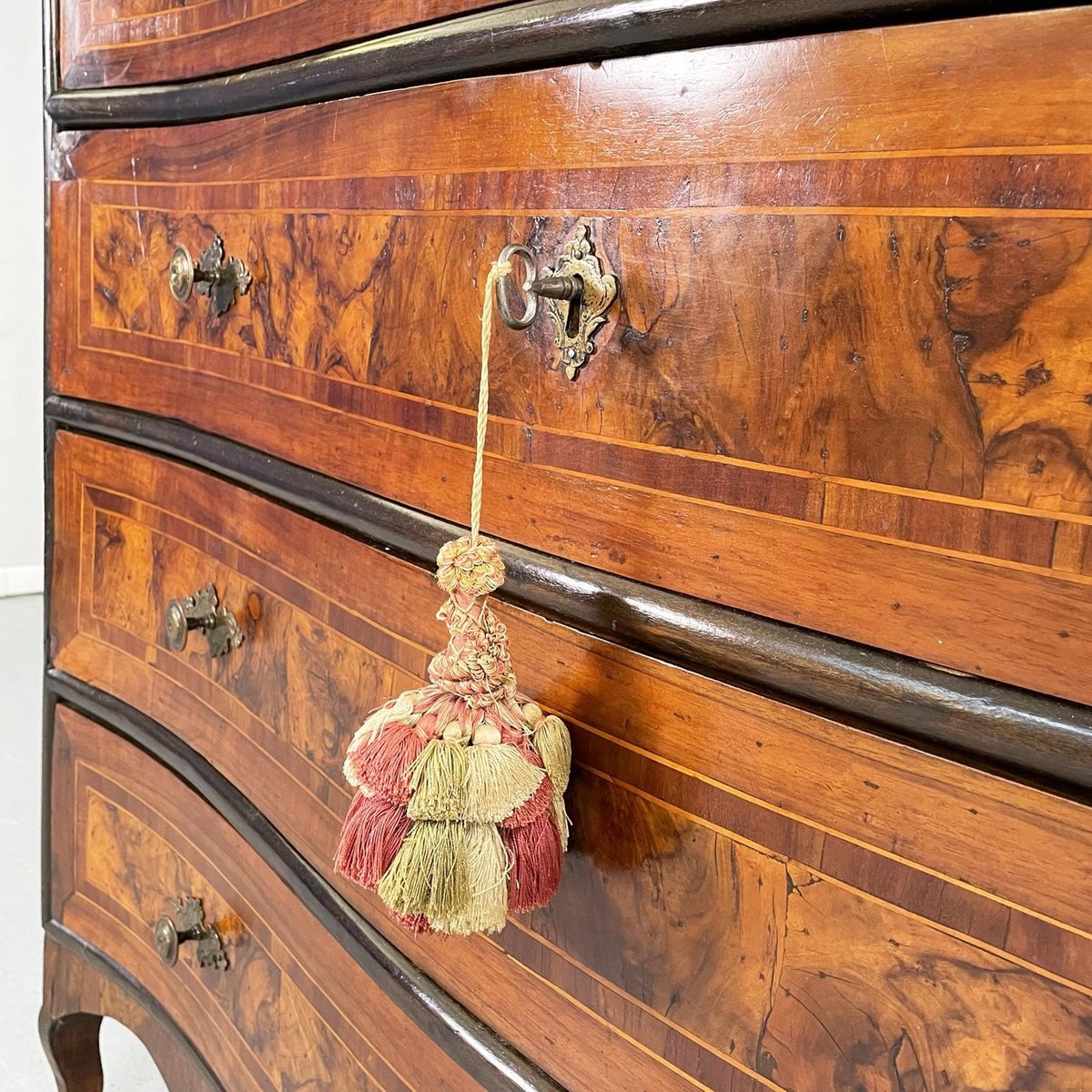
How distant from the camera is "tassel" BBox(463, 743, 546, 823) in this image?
0.47 metres

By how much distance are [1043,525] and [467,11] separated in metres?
0.35

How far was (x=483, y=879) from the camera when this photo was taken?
0.48 m

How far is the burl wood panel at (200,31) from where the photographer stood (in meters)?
0.60

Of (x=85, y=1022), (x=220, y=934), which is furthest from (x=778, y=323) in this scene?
(x=85, y=1022)

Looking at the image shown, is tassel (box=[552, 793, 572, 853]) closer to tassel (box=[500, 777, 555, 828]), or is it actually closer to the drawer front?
tassel (box=[500, 777, 555, 828])

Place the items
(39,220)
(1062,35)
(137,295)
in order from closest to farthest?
1. (1062,35)
2. (137,295)
3. (39,220)

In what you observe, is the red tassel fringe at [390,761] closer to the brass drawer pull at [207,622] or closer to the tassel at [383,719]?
the tassel at [383,719]

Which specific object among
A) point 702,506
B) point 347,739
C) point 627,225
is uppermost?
point 627,225

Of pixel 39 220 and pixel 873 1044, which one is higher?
pixel 39 220

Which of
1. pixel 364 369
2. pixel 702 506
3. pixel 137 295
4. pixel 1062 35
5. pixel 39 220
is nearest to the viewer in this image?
pixel 1062 35

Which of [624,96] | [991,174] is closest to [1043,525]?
[991,174]

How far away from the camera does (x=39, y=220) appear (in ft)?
9.22

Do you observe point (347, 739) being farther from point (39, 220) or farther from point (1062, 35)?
point (39, 220)

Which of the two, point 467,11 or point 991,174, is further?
point 467,11
